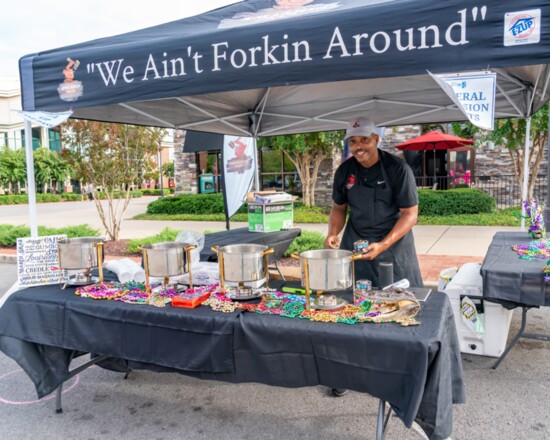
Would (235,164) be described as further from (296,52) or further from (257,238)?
(296,52)

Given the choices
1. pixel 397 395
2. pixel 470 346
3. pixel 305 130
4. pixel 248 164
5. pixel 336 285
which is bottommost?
pixel 470 346

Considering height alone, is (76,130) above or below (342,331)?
above

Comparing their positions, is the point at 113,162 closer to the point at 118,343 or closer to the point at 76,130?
the point at 76,130

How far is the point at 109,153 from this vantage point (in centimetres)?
980

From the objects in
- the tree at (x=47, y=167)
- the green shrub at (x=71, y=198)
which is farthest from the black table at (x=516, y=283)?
the tree at (x=47, y=167)

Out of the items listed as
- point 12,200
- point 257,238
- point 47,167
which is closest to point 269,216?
point 257,238

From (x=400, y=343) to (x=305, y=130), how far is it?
15.1 ft

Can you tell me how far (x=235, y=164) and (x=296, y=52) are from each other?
13.7ft

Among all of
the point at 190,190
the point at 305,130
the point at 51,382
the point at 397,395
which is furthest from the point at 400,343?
the point at 190,190

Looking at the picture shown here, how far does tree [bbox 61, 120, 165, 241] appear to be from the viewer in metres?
9.43

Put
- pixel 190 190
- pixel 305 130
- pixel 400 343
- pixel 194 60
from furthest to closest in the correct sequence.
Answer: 1. pixel 190 190
2. pixel 305 130
3. pixel 194 60
4. pixel 400 343

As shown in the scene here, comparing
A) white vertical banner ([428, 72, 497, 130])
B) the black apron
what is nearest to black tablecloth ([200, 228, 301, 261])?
the black apron

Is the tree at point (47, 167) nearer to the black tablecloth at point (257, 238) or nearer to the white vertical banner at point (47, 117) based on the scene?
the black tablecloth at point (257, 238)

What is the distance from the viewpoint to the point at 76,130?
934 cm
